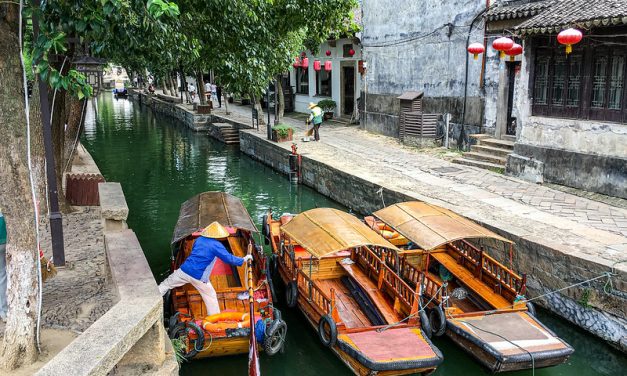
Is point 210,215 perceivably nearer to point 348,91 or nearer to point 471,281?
point 471,281

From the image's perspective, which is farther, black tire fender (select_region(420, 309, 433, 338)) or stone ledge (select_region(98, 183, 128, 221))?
black tire fender (select_region(420, 309, 433, 338))

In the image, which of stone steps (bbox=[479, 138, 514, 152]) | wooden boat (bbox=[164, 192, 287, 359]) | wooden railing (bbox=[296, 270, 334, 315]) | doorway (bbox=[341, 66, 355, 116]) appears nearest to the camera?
wooden boat (bbox=[164, 192, 287, 359])

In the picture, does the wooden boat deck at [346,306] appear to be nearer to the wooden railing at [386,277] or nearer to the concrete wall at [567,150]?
the wooden railing at [386,277]

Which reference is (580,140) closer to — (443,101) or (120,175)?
(443,101)

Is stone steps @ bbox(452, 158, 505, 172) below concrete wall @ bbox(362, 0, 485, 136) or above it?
below

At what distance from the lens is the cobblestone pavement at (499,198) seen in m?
9.69

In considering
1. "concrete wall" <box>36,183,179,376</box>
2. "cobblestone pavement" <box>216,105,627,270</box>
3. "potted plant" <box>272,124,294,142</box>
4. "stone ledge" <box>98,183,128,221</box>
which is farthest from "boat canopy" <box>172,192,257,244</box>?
"potted plant" <box>272,124,294,142</box>

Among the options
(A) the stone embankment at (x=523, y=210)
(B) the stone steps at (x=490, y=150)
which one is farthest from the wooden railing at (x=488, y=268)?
(B) the stone steps at (x=490, y=150)

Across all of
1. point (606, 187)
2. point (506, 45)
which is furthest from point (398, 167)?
point (606, 187)

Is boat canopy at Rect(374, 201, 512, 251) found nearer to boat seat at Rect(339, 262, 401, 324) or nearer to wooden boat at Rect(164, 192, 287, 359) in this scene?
boat seat at Rect(339, 262, 401, 324)

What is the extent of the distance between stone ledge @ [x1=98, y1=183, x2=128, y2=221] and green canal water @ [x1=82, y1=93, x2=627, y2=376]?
7.70ft

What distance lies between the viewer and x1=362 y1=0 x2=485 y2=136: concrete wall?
17.8 m

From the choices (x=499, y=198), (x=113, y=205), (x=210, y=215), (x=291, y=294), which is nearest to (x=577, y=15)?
(x=499, y=198)

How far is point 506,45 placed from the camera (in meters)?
14.1
